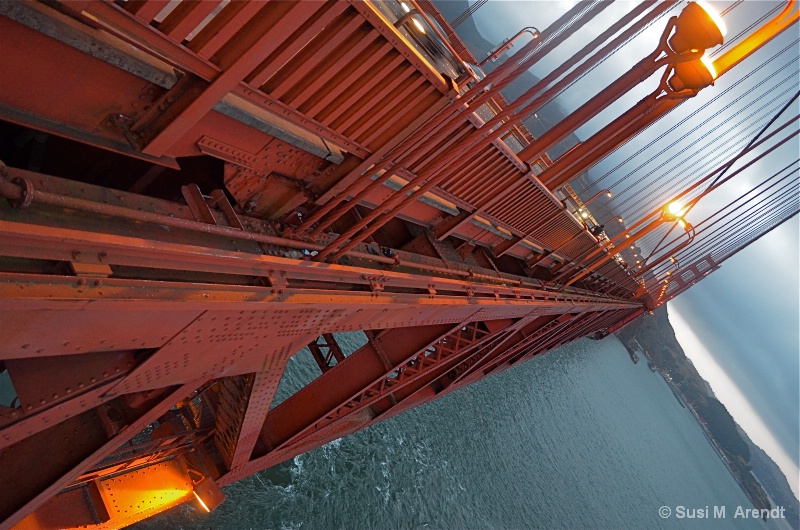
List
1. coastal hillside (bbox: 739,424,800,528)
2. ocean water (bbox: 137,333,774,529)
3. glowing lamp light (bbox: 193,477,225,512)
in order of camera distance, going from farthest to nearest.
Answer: coastal hillside (bbox: 739,424,800,528), ocean water (bbox: 137,333,774,529), glowing lamp light (bbox: 193,477,225,512)

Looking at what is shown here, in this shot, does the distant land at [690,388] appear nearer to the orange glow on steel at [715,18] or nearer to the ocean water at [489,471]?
the ocean water at [489,471]

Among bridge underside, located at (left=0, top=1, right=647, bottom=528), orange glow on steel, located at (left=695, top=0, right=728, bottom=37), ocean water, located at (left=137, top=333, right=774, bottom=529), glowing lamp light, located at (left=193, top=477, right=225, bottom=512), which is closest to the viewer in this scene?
bridge underside, located at (left=0, top=1, right=647, bottom=528)

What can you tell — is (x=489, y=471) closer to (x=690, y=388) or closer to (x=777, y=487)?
(x=690, y=388)

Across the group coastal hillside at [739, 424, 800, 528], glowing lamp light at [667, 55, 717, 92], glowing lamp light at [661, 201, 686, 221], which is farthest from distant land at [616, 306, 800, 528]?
glowing lamp light at [667, 55, 717, 92]

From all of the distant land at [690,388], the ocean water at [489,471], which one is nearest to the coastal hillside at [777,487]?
the distant land at [690,388]

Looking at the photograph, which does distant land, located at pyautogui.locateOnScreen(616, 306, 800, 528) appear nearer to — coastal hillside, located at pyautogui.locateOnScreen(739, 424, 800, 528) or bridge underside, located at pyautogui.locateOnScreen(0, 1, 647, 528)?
coastal hillside, located at pyautogui.locateOnScreen(739, 424, 800, 528)

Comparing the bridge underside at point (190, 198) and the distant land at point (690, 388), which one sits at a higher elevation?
the bridge underside at point (190, 198)

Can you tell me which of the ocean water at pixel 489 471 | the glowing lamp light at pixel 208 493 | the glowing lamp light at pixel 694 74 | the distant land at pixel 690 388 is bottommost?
the distant land at pixel 690 388

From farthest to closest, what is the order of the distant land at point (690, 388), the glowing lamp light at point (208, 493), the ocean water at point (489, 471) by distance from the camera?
1. the distant land at point (690, 388)
2. the ocean water at point (489, 471)
3. the glowing lamp light at point (208, 493)
